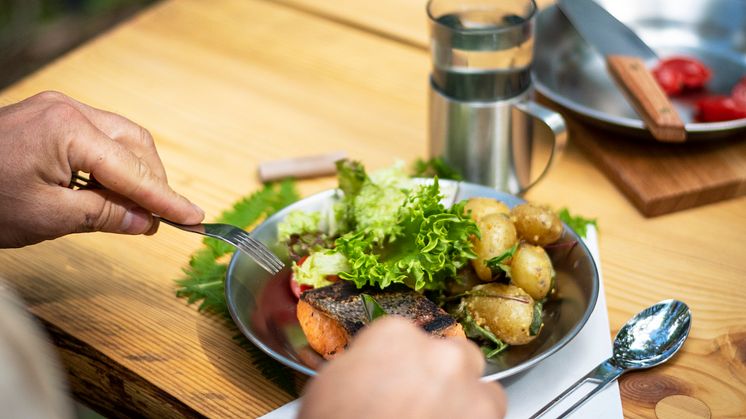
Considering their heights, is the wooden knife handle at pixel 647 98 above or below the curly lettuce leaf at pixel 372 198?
above

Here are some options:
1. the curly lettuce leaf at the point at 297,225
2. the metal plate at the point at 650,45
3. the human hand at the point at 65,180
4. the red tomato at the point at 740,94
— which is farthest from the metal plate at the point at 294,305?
the red tomato at the point at 740,94

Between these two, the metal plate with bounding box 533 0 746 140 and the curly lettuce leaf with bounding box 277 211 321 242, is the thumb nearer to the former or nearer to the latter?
the curly lettuce leaf with bounding box 277 211 321 242

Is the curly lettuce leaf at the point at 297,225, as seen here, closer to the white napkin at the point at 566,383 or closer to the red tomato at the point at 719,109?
the white napkin at the point at 566,383

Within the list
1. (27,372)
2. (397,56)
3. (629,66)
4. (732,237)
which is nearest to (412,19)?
(397,56)

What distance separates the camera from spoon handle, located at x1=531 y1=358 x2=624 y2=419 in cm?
103

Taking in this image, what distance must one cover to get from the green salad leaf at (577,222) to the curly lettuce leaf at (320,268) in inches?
16.6

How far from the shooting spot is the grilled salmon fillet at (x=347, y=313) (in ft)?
3.35

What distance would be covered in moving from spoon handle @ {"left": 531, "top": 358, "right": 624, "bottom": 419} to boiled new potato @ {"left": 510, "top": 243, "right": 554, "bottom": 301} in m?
0.13

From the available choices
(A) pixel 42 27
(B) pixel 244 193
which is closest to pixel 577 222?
(B) pixel 244 193

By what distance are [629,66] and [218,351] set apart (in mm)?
963

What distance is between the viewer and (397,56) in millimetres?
1974

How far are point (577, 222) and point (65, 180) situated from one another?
0.82 m

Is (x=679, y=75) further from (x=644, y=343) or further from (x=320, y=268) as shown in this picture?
(x=320, y=268)

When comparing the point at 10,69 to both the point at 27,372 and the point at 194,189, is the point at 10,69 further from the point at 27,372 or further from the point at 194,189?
the point at 27,372
